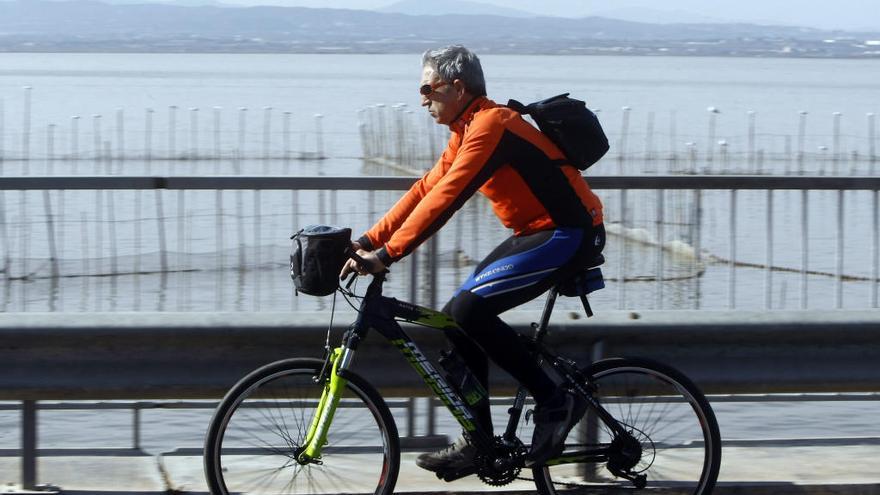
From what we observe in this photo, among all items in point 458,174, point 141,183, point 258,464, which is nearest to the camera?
point 458,174

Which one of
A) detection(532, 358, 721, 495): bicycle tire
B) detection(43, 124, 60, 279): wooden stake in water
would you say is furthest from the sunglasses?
detection(43, 124, 60, 279): wooden stake in water

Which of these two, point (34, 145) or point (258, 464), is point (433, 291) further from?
point (34, 145)

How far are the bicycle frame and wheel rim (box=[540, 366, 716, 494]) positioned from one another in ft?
0.76

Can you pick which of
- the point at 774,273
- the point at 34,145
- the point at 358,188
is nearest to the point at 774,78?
the point at 34,145

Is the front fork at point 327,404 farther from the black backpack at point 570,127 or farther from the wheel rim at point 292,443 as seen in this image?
the black backpack at point 570,127

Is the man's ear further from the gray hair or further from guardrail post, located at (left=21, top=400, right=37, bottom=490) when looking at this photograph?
guardrail post, located at (left=21, top=400, right=37, bottom=490)

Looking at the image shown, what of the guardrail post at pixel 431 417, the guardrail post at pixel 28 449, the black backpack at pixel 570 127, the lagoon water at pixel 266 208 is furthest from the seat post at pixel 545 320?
the lagoon water at pixel 266 208

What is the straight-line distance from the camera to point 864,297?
1612 centimetres

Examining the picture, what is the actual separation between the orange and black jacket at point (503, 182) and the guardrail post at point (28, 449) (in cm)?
153

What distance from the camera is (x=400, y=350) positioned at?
5.30 metres

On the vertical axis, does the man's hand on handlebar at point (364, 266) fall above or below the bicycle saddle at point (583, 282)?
above

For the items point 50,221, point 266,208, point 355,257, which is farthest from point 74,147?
point 355,257

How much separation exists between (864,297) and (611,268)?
2.95 meters

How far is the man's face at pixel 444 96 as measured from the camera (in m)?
5.07
